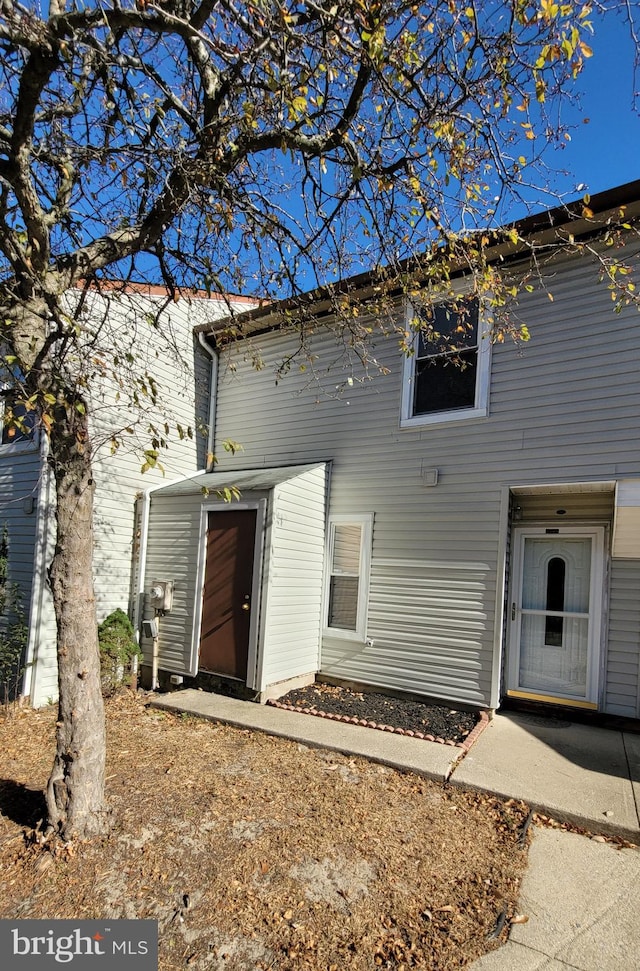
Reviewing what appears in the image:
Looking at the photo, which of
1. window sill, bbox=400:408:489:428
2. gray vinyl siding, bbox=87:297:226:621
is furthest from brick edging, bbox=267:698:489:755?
window sill, bbox=400:408:489:428

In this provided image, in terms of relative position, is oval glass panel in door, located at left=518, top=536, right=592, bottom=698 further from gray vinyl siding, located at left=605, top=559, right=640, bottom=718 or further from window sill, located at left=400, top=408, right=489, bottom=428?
window sill, located at left=400, top=408, right=489, bottom=428

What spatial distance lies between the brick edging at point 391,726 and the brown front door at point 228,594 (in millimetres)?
735

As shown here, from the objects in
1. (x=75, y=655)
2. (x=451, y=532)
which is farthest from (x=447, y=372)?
(x=75, y=655)

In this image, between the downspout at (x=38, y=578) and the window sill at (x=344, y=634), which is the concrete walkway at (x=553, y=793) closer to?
the window sill at (x=344, y=634)

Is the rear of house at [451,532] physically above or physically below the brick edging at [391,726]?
above

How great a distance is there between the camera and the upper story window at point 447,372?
6.34 metres

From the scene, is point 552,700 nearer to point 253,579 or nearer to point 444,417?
point 444,417

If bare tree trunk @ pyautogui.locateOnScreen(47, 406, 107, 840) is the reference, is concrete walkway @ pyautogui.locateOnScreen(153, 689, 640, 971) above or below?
below

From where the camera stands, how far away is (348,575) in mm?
7254

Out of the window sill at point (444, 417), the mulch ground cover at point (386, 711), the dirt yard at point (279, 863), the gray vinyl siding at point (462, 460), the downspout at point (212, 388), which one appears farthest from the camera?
the downspout at point (212, 388)

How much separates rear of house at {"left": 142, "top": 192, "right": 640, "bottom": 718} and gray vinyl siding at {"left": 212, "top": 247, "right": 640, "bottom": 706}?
2 cm

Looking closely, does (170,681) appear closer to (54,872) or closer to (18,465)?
(18,465)

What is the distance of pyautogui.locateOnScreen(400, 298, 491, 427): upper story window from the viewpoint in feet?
20.8

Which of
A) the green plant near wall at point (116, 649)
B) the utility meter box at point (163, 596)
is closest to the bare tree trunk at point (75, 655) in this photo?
the green plant near wall at point (116, 649)
